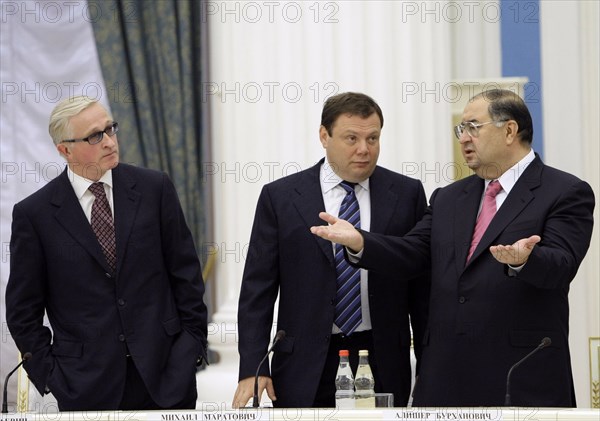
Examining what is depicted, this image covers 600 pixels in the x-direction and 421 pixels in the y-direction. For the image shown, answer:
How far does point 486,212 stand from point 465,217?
0.07m

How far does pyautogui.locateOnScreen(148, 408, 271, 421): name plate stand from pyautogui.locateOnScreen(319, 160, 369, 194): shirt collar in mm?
1180

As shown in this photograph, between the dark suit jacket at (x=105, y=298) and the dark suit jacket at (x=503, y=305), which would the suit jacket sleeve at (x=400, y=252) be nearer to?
the dark suit jacket at (x=503, y=305)

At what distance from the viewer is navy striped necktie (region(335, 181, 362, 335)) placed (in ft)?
12.3

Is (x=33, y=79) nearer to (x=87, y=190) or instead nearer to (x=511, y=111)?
(x=87, y=190)

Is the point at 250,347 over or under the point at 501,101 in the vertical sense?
under

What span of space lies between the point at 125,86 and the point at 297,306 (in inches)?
105

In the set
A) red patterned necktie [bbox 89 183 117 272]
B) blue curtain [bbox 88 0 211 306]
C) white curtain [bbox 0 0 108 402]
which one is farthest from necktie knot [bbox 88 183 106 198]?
white curtain [bbox 0 0 108 402]

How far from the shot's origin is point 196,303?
Result: 12.4 feet

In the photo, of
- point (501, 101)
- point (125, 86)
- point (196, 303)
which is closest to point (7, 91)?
point (125, 86)

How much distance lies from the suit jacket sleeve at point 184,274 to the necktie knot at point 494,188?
3.29ft

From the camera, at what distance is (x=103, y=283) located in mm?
3703

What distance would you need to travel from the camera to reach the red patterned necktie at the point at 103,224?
3.72 m

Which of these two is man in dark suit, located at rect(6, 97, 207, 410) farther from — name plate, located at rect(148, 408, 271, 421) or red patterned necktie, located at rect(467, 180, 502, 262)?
red patterned necktie, located at rect(467, 180, 502, 262)

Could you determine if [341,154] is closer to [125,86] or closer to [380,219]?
[380,219]
